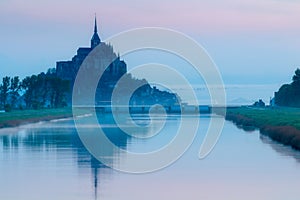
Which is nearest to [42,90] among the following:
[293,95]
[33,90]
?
[33,90]

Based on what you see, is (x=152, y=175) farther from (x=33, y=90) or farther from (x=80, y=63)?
(x=80, y=63)

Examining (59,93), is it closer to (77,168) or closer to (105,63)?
(105,63)

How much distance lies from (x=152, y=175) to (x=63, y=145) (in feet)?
46.3

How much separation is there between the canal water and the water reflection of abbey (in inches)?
1.5

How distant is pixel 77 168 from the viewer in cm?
3033

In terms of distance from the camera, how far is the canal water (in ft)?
77.9

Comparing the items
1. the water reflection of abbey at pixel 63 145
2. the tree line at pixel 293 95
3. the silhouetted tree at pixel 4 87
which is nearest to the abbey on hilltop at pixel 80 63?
the tree line at pixel 293 95

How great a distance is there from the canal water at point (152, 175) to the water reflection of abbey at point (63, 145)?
0.12 feet

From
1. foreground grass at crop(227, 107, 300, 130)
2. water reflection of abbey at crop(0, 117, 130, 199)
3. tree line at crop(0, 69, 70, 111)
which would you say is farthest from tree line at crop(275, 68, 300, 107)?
water reflection of abbey at crop(0, 117, 130, 199)

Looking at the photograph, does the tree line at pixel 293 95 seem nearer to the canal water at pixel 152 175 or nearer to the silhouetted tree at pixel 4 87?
the silhouetted tree at pixel 4 87

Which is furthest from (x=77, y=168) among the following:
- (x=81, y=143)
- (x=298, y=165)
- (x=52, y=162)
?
(x=81, y=143)

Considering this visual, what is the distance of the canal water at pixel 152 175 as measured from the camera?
934 inches

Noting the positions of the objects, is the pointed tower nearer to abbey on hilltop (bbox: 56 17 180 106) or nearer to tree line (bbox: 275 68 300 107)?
abbey on hilltop (bbox: 56 17 180 106)

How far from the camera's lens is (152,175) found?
2888cm
